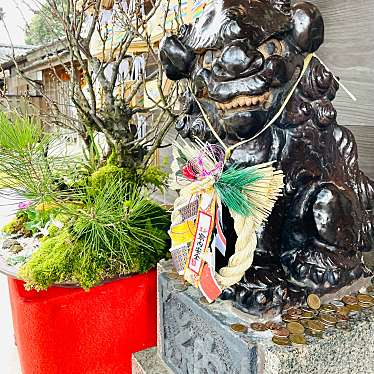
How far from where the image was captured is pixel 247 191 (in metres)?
0.67

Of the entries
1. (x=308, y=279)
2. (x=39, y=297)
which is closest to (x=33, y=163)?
(x=39, y=297)

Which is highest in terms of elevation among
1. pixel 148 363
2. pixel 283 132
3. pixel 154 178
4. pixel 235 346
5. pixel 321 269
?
pixel 283 132

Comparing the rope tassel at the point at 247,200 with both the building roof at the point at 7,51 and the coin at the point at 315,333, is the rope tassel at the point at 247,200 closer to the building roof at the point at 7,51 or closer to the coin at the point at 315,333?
the coin at the point at 315,333

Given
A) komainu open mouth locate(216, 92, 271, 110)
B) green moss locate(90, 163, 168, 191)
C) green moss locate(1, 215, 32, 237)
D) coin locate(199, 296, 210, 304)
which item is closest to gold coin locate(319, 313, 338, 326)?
coin locate(199, 296, 210, 304)

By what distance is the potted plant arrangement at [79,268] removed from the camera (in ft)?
3.19

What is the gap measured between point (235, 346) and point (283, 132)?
14.5 inches

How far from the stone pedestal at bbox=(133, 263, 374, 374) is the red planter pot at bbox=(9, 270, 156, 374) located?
18 cm

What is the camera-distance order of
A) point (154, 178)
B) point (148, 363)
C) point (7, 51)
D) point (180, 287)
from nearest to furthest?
point (180, 287)
point (148, 363)
point (154, 178)
point (7, 51)

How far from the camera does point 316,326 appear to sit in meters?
0.67

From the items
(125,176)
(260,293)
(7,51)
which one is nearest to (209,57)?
(260,293)

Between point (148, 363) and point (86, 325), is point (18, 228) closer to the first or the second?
point (86, 325)

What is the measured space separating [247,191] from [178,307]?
0.34m

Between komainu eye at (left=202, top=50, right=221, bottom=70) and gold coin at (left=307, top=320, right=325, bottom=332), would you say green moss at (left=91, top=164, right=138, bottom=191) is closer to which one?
komainu eye at (left=202, top=50, right=221, bottom=70)

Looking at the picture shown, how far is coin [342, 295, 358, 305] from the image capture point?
75cm
